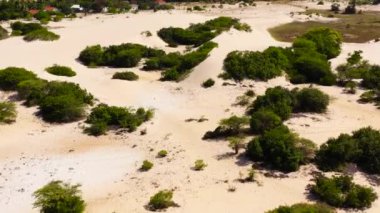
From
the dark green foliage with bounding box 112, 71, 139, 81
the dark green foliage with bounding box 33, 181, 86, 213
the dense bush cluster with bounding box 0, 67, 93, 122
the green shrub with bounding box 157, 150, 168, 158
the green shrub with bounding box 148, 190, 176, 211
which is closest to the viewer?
the dark green foliage with bounding box 33, 181, 86, 213

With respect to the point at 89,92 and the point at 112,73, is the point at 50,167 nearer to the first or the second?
the point at 89,92

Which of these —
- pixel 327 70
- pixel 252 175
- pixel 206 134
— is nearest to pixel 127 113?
pixel 206 134

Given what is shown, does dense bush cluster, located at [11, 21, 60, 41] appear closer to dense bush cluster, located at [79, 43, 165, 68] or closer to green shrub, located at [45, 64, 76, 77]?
dense bush cluster, located at [79, 43, 165, 68]

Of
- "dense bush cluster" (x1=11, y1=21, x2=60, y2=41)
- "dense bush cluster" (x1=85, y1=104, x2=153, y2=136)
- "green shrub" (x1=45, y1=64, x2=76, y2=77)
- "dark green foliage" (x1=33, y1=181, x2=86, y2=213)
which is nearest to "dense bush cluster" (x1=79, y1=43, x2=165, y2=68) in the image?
"green shrub" (x1=45, y1=64, x2=76, y2=77)

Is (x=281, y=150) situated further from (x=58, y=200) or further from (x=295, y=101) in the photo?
(x=58, y=200)

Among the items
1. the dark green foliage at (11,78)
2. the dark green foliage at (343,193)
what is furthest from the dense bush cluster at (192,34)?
the dark green foliage at (343,193)

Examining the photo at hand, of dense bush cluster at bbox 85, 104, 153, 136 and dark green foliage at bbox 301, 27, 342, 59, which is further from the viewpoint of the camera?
dark green foliage at bbox 301, 27, 342, 59
